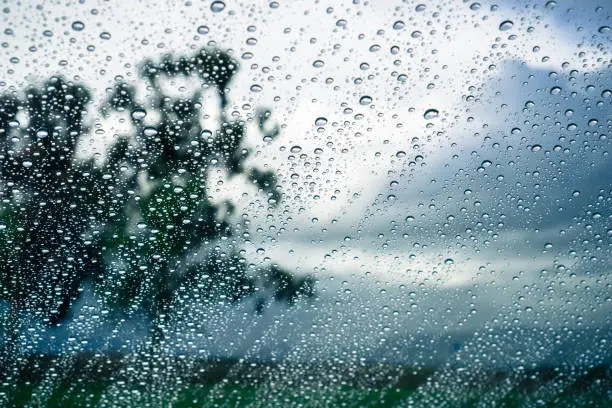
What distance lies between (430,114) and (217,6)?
52.4 inches

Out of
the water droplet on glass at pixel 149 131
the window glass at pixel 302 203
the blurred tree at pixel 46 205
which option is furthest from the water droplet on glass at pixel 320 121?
the blurred tree at pixel 46 205

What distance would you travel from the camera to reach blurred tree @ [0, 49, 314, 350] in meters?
2.82

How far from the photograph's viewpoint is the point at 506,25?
267 centimetres

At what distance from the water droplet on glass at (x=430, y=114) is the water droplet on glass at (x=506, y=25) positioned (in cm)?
55

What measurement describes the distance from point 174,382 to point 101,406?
64cm

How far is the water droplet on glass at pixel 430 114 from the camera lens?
2.96 meters

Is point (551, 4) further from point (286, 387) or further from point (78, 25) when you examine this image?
point (286, 387)

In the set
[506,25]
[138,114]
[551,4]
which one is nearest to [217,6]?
[138,114]

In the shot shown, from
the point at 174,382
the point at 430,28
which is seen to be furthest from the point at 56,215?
the point at 430,28

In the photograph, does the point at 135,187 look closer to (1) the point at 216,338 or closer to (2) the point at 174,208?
(2) the point at 174,208

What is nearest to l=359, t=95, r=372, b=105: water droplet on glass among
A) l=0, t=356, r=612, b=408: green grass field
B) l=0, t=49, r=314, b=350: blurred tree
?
l=0, t=49, r=314, b=350: blurred tree

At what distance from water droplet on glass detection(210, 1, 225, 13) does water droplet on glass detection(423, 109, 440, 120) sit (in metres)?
1.27

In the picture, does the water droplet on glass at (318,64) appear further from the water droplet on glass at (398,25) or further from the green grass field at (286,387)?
the green grass field at (286,387)

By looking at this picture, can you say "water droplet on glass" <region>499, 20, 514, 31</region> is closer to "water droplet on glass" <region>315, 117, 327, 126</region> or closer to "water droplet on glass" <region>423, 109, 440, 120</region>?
"water droplet on glass" <region>423, 109, 440, 120</region>
